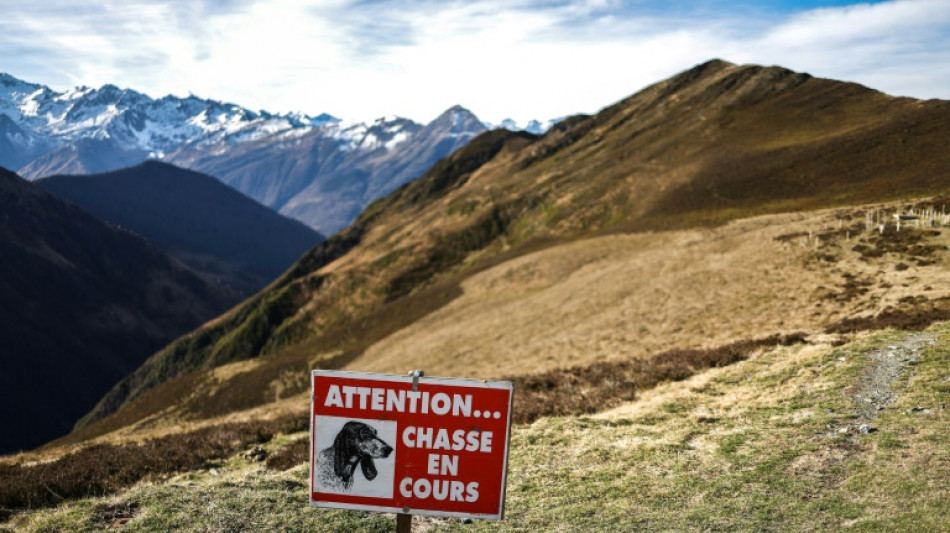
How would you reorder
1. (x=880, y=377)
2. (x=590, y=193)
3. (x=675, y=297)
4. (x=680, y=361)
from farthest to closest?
(x=590, y=193) < (x=675, y=297) < (x=680, y=361) < (x=880, y=377)

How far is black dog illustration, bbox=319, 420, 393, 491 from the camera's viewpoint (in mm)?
6664

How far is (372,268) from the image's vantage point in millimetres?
125562

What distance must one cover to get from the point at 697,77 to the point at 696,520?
166m

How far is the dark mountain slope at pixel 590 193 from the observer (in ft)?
217

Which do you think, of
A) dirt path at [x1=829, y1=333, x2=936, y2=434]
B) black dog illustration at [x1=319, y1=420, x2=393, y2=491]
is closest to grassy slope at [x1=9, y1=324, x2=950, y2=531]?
dirt path at [x1=829, y1=333, x2=936, y2=434]

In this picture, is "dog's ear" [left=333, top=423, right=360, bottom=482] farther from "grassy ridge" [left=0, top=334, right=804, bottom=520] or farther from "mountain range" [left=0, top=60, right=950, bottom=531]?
"grassy ridge" [left=0, top=334, right=804, bottom=520]

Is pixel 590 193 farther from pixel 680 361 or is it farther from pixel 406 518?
pixel 406 518

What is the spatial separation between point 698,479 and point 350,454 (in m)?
6.91

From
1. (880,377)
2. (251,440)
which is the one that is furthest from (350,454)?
(880,377)

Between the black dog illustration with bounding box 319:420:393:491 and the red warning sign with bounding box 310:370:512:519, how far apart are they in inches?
0.5

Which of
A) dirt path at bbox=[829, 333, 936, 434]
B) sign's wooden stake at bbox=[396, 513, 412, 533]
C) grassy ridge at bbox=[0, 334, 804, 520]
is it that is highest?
dirt path at bbox=[829, 333, 936, 434]

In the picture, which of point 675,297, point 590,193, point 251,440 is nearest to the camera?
point 251,440

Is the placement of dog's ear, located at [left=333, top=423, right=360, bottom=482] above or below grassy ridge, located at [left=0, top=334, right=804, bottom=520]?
above

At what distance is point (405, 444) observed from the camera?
6691mm
